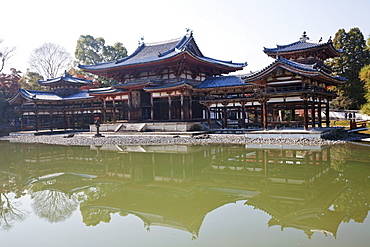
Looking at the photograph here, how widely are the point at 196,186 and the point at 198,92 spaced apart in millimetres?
19113

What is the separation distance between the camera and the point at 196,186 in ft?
28.2

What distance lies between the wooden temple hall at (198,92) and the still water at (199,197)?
6.73 m

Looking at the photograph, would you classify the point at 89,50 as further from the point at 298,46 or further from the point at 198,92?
the point at 298,46

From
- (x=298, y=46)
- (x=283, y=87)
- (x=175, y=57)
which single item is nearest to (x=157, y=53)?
(x=175, y=57)

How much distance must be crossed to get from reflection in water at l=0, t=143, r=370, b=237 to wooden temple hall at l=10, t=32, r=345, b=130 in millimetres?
6390

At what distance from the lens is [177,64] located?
85.8ft

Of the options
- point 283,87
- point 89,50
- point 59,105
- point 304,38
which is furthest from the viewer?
point 89,50

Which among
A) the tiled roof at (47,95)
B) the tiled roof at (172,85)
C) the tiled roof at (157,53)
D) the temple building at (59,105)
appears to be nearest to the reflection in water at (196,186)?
the tiled roof at (172,85)

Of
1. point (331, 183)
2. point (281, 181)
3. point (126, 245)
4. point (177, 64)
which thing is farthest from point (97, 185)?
point (177, 64)

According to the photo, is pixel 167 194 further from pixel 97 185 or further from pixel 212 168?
pixel 212 168

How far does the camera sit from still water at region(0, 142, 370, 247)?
5.19 metres

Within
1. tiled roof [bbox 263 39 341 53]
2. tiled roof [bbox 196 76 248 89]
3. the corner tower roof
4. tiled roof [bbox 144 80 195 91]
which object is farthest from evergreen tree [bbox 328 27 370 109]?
tiled roof [bbox 144 80 195 91]

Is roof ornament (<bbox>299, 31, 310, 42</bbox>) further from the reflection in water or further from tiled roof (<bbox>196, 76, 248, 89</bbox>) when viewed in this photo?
the reflection in water

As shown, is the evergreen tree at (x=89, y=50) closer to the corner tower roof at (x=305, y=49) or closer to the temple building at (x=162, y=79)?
the temple building at (x=162, y=79)
